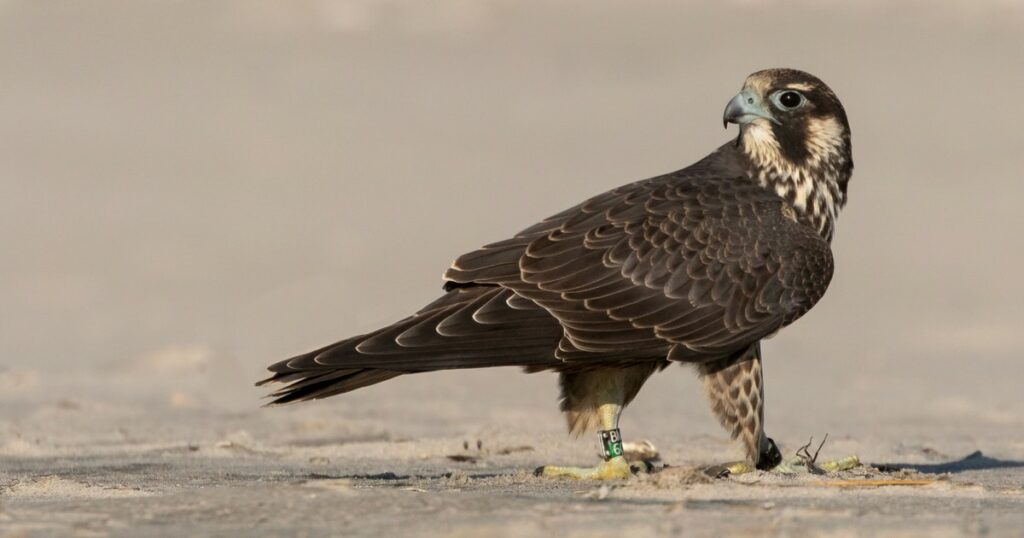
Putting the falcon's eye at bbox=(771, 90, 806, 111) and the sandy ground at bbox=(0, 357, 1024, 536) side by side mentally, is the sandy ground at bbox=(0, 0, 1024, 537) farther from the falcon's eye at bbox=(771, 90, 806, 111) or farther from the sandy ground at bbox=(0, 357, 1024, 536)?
the falcon's eye at bbox=(771, 90, 806, 111)

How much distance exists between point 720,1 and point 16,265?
36.0 ft

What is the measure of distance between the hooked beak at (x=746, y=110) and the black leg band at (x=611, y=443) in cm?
144

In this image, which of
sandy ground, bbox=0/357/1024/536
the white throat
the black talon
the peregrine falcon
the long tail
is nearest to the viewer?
sandy ground, bbox=0/357/1024/536

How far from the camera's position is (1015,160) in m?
19.0

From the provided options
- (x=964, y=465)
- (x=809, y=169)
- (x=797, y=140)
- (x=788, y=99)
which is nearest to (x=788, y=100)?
(x=788, y=99)

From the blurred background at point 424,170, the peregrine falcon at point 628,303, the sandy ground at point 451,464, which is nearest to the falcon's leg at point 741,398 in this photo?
the peregrine falcon at point 628,303

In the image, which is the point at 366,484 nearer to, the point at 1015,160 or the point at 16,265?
the point at 16,265

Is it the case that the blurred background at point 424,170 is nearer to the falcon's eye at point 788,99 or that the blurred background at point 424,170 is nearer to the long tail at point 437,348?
the falcon's eye at point 788,99

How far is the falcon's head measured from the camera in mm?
7312

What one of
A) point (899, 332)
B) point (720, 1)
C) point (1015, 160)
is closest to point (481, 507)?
point (899, 332)

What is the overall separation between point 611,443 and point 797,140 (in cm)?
156

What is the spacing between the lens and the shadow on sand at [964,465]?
7.78 metres

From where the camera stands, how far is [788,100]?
7.41 m

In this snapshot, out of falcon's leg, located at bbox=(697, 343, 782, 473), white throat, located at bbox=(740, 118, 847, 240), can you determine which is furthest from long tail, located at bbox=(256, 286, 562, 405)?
white throat, located at bbox=(740, 118, 847, 240)
